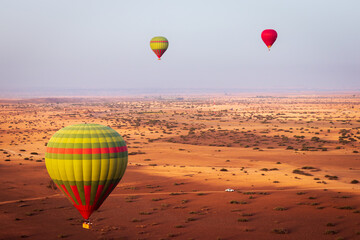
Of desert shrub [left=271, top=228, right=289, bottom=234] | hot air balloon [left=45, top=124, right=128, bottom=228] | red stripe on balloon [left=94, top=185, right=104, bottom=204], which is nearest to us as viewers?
hot air balloon [left=45, top=124, right=128, bottom=228]

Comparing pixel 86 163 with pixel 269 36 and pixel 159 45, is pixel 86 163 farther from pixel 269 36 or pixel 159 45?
pixel 159 45

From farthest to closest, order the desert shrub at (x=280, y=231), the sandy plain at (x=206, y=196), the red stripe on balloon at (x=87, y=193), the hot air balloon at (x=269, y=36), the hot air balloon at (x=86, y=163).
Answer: the hot air balloon at (x=269, y=36) → the sandy plain at (x=206, y=196) → the desert shrub at (x=280, y=231) → the red stripe on balloon at (x=87, y=193) → the hot air balloon at (x=86, y=163)

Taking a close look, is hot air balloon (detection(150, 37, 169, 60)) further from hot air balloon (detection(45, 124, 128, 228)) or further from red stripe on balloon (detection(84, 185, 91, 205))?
red stripe on balloon (detection(84, 185, 91, 205))

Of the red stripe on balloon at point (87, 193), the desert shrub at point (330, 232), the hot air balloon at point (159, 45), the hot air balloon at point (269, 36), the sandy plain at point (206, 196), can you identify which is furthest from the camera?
the hot air balloon at point (159, 45)

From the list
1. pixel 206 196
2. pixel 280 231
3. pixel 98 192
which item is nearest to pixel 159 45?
pixel 206 196

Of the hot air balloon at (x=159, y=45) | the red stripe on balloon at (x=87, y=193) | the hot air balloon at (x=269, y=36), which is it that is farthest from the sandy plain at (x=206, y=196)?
the hot air balloon at (x=159, y=45)

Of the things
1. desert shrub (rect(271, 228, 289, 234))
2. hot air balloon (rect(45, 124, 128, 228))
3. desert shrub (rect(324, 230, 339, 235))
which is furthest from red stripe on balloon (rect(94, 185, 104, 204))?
desert shrub (rect(324, 230, 339, 235))

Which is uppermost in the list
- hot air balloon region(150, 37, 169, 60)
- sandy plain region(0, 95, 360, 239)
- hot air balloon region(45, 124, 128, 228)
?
hot air balloon region(150, 37, 169, 60)

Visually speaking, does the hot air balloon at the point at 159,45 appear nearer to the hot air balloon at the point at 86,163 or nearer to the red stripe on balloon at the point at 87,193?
the hot air balloon at the point at 86,163

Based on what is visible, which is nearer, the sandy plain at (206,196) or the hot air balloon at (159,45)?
the sandy plain at (206,196)

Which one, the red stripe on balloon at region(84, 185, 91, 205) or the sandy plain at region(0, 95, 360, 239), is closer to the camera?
the red stripe on balloon at region(84, 185, 91, 205)
